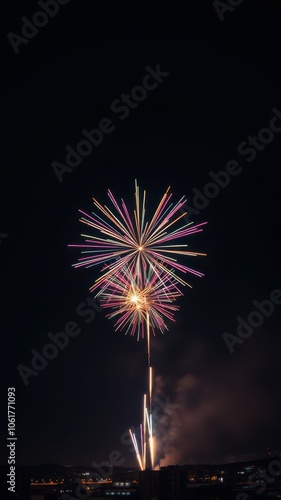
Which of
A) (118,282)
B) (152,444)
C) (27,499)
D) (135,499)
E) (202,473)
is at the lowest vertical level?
(27,499)

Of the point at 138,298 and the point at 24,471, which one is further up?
the point at 138,298

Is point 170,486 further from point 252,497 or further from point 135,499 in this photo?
point 252,497

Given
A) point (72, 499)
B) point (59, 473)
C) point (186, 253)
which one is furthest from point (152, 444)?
point (59, 473)

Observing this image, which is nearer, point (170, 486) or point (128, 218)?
point (128, 218)

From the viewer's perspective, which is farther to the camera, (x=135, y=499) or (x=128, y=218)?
(x=135, y=499)

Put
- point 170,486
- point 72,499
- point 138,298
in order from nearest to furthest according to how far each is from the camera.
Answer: point 138,298 < point 170,486 < point 72,499

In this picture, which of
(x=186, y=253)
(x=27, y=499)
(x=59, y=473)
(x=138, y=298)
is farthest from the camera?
(x=59, y=473)

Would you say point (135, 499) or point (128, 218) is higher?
point (128, 218)

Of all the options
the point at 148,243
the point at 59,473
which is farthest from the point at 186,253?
the point at 59,473

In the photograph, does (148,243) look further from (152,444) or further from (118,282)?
(152,444)
